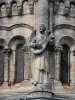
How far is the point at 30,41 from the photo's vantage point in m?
36.2

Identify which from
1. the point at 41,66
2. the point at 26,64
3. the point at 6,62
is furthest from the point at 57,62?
the point at 6,62

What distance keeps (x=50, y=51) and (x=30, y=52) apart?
872 mm

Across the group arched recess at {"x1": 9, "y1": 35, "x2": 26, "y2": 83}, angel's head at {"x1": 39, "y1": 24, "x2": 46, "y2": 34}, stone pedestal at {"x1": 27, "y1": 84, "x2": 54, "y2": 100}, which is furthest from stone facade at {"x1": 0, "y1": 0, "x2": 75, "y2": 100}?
stone pedestal at {"x1": 27, "y1": 84, "x2": 54, "y2": 100}

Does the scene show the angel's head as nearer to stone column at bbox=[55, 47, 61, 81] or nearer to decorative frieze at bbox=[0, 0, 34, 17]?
stone column at bbox=[55, 47, 61, 81]

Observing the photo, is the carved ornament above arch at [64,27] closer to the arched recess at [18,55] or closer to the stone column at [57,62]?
the stone column at [57,62]

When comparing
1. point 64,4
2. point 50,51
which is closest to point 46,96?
point 50,51

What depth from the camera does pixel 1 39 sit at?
3769cm

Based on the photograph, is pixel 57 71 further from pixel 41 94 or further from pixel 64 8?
pixel 64 8

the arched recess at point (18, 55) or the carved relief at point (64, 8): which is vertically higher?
the carved relief at point (64, 8)

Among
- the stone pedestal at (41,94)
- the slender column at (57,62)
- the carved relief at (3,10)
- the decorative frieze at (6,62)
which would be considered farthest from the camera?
the carved relief at (3,10)

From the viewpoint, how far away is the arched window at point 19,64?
37.3m

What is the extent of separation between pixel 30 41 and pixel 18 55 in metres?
1.65

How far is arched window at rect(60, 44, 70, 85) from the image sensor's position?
122ft

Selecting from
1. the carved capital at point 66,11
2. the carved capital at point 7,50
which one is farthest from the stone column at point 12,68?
the carved capital at point 66,11
